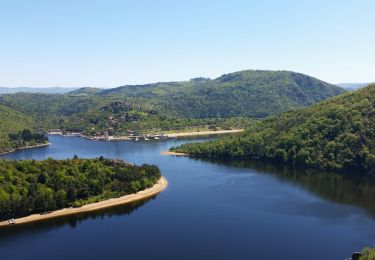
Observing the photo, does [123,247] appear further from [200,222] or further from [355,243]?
[355,243]

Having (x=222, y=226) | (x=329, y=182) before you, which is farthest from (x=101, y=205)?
(x=329, y=182)

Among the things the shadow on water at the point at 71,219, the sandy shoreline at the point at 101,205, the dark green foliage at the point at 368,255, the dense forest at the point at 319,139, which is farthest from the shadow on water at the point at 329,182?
the shadow on water at the point at 71,219

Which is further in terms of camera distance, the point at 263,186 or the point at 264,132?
the point at 264,132

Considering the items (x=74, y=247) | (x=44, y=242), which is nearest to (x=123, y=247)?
(x=74, y=247)

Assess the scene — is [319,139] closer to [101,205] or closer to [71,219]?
[101,205]

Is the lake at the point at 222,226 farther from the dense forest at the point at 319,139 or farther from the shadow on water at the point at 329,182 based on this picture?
the dense forest at the point at 319,139
